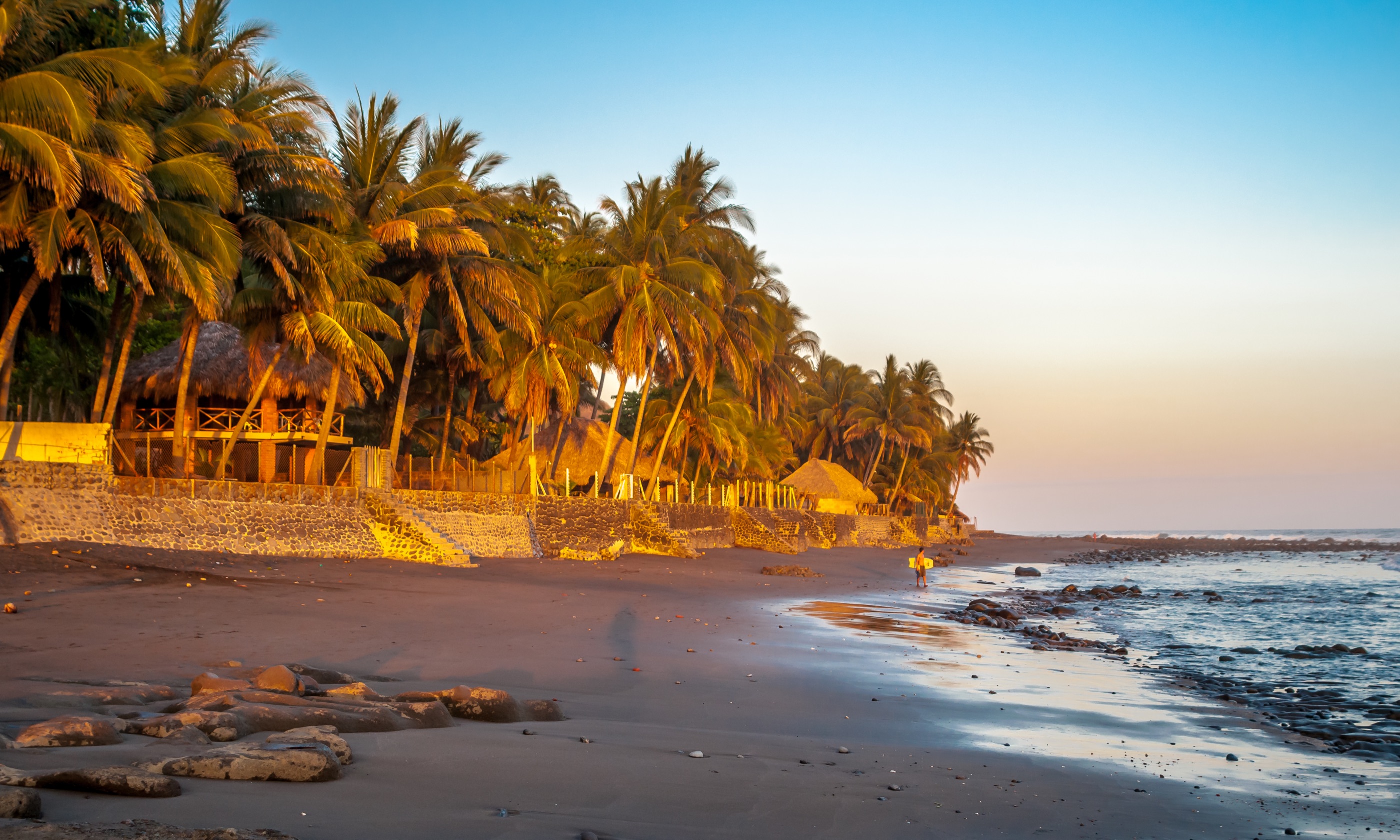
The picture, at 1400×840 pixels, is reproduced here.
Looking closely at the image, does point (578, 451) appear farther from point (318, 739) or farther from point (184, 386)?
point (318, 739)

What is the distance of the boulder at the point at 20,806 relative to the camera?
9.45ft

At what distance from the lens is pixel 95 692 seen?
18.3 ft

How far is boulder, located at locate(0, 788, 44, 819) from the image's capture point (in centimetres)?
288

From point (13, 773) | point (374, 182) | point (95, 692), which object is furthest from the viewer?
point (374, 182)

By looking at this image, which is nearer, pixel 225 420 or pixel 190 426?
pixel 190 426

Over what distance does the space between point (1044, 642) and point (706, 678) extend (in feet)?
24.3

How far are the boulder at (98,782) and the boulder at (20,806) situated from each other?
32cm

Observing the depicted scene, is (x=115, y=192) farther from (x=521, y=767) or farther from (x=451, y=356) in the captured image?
(x=451, y=356)

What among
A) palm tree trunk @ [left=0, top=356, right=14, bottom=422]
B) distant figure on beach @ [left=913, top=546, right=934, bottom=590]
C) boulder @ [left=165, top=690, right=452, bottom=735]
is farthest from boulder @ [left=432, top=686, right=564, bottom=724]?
distant figure on beach @ [left=913, top=546, right=934, bottom=590]

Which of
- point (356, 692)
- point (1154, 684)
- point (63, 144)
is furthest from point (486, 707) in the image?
point (63, 144)

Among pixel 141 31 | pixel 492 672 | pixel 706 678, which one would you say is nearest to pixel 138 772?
pixel 492 672

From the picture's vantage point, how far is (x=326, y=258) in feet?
60.5

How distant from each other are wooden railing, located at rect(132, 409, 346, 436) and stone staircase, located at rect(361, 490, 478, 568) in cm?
710

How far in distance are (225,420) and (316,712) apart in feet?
71.6
